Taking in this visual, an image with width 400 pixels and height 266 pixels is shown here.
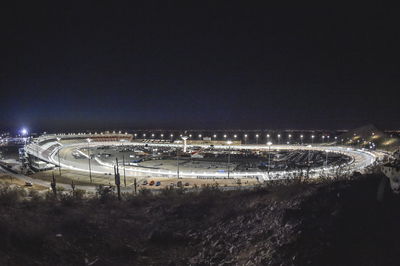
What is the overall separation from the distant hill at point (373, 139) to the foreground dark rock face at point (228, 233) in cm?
7364

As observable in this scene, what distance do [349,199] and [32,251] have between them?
41.2 ft

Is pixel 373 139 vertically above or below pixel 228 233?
below

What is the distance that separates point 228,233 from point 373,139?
9488 centimetres

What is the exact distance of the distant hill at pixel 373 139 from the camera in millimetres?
75000

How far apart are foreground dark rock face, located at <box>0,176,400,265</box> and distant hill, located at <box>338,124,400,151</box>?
73644mm

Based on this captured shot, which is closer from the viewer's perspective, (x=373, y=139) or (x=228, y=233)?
(x=228, y=233)

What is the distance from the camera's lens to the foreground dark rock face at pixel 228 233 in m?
8.16

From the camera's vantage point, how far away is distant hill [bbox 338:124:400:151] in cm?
7500

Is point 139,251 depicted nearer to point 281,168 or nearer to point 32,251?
point 32,251

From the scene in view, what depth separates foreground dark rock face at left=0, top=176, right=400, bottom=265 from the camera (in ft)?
26.8

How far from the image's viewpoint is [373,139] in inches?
3425

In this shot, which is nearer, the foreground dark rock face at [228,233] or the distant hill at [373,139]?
the foreground dark rock face at [228,233]

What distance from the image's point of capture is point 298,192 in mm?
14570

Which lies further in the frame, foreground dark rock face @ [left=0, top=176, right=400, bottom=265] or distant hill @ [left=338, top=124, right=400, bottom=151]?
distant hill @ [left=338, top=124, right=400, bottom=151]
